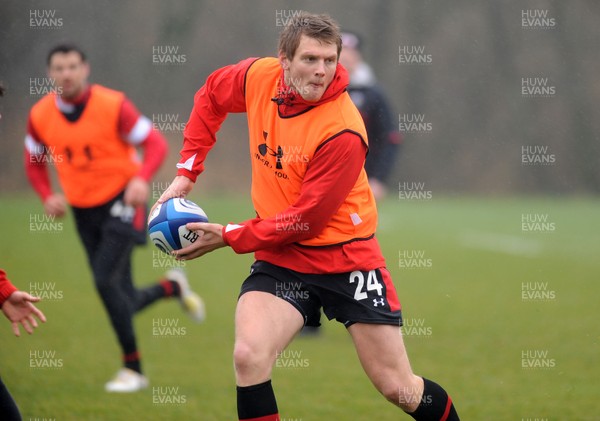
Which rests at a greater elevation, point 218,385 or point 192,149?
point 192,149

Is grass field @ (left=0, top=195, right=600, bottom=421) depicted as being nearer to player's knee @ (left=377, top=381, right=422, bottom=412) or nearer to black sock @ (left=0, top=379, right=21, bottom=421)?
player's knee @ (left=377, top=381, right=422, bottom=412)

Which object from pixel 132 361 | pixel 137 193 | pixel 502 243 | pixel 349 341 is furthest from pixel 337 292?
pixel 502 243

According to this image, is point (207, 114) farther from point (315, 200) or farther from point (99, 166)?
point (99, 166)

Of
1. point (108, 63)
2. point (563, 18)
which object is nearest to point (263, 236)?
point (108, 63)

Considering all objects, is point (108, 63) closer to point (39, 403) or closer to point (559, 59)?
point (559, 59)

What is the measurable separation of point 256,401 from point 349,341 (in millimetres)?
4024

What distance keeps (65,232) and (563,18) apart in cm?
1259

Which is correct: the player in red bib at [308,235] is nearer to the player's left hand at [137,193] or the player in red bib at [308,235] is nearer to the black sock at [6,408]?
the black sock at [6,408]

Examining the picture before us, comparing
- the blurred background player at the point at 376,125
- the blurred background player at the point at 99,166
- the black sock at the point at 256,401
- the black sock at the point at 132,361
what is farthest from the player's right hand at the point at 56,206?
the black sock at the point at 256,401

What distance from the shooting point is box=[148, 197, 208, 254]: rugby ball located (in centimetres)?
403

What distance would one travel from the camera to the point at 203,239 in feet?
13.1

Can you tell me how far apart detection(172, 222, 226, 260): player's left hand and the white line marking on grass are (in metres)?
9.68

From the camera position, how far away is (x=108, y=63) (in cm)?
2064

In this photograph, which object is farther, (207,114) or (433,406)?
(207,114)
